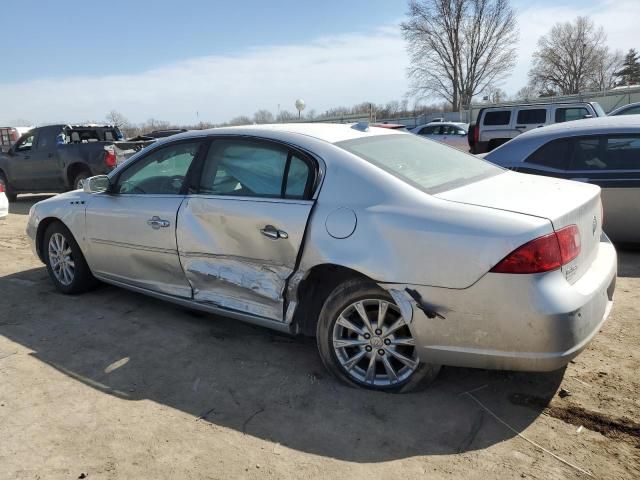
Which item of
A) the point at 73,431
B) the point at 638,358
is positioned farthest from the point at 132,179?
the point at 638,358

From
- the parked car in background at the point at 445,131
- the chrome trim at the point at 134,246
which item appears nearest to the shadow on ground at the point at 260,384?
the chrome trim at the point at 134,246

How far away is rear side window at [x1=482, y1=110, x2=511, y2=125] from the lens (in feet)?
53.2

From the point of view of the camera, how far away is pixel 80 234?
4.84m

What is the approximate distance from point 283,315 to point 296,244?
506mm

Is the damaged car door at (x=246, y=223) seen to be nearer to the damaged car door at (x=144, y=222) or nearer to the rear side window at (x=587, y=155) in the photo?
the damaged car door at (x=144, y=222)

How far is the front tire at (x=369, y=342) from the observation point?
309 centimetres

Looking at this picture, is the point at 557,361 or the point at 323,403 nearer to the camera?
the point at 557,361

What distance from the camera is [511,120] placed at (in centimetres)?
1608

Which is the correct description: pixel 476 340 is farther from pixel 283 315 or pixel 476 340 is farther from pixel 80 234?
pixel 80 234

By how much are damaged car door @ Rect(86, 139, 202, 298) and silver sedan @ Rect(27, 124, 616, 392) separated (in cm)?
1

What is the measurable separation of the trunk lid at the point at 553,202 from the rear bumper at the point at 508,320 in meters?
0.17

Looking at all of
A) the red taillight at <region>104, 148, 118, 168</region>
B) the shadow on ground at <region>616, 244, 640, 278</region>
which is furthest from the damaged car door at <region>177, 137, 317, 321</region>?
the red taillight at <region>104, 148, 118, 168</region>

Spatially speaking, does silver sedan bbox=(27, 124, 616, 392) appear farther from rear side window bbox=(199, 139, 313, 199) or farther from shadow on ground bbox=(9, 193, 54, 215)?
shadow on ground bbox=(9, 193, 54, 215)

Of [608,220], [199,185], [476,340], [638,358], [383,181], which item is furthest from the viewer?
[608,220]
